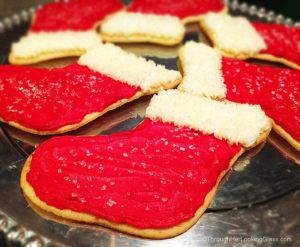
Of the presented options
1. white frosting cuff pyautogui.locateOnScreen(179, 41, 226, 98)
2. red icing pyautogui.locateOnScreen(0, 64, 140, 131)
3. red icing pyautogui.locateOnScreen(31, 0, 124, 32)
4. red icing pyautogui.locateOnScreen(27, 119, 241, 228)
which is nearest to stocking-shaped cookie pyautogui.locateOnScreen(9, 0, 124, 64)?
red icing pyautogui.locateOnScreen(31, 0, 124, 32)

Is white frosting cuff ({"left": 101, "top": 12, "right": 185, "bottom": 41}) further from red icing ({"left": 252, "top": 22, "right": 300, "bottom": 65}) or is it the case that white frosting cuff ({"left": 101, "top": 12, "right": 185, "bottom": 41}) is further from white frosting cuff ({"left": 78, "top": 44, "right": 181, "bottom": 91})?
red icing ({"left": 252, "top": 22, "right": 300, "bottom": 65})

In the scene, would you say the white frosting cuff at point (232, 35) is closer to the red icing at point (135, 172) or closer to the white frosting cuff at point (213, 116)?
the white frosting cuff at point (213, 116)

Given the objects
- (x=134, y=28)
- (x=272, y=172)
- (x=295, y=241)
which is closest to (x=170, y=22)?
(x=134, y=28)

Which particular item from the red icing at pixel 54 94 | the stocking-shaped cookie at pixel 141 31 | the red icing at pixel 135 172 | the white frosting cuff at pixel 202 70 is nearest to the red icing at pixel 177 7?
the stocking-shaped cookie at pixel 141 31

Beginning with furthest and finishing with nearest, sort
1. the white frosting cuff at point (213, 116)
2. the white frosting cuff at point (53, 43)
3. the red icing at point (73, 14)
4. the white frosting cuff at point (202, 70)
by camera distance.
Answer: the red icing at point (73, 14) → the white frosting cuff at point (53, 43) → the white frosting cuff at point (202, 70) → the white frosting cuff at point (213, 116)

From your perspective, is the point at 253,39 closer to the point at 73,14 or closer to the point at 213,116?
the point at 213,116

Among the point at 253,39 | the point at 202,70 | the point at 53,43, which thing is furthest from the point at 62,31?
the point at 253,39

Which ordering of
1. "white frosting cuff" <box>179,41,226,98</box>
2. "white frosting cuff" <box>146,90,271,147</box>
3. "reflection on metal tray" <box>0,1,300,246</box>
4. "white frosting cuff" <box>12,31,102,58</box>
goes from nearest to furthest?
"reflection on metal tray" <box>0,1,300,246</box>, "white frosting cuff" <box>146,90,271,147</box>, "white frosting cuff" <box>179,41,226,98</box>, "white frosting cuff" <box>12,31,102,58</box>
